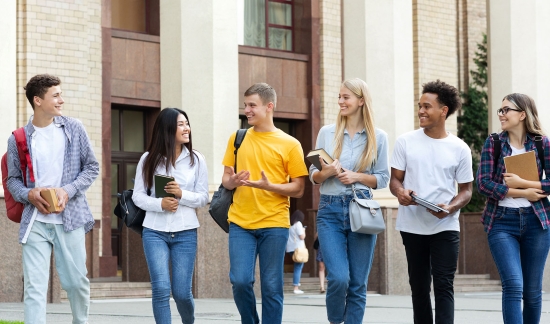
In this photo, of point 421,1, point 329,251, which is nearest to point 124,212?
point 329,251

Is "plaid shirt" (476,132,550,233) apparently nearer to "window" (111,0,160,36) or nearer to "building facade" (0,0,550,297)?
"building facade" (0,0,550,297)

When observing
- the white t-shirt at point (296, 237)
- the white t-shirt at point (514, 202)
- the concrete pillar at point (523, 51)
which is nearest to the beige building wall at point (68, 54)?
the white t-shirt at point (296, 237)

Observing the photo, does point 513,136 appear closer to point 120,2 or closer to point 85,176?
point 85,176

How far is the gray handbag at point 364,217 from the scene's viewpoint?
790 cm

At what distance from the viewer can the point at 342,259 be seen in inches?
314

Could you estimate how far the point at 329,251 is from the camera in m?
8.00

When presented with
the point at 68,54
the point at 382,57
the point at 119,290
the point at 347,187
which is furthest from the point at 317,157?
the point at 68,54

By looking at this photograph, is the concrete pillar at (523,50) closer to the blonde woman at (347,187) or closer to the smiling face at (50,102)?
the blonde woman at (347,187)

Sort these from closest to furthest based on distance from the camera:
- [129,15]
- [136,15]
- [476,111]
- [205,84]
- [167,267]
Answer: [167,267] < [205,84] < [129,15] < [136,15] < [476,111]

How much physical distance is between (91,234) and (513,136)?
36.3 ft

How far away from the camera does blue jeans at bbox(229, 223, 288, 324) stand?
806 centimetres

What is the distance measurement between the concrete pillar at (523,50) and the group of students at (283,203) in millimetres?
13446

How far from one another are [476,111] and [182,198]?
24762mm

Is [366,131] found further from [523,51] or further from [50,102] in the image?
[523,51]
